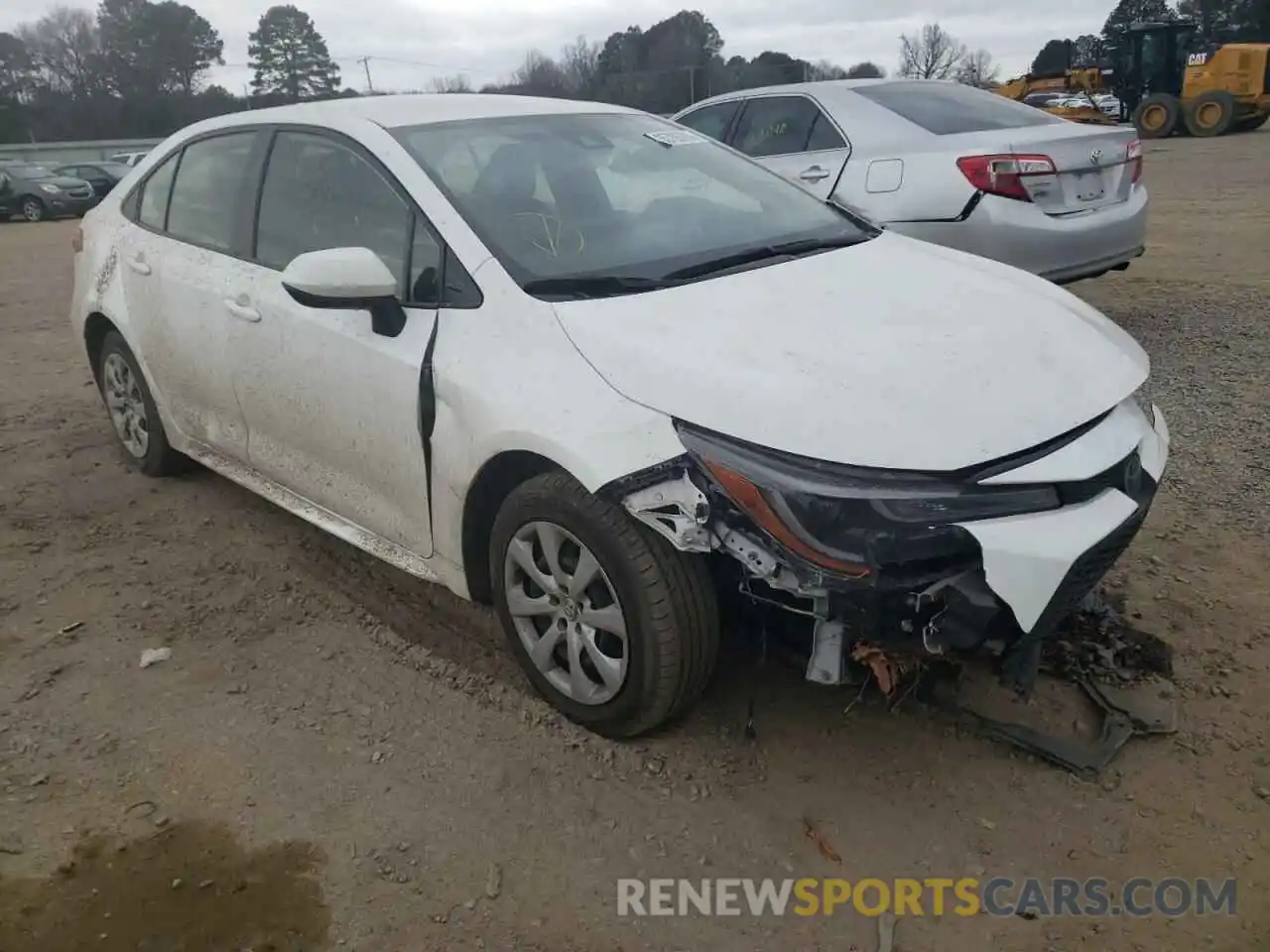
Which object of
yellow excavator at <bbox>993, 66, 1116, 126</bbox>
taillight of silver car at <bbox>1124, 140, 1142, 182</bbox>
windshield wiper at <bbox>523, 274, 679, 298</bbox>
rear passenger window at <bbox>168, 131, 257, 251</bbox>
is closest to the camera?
windshield wiper at <bbox>523, 274, 679, 298</bbox>

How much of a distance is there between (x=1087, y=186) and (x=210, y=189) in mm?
4594

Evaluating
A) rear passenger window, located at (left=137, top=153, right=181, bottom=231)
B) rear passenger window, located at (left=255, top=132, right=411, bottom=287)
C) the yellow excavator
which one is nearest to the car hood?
rear passenger window, located at (left=255, top=132, right=411, bottom=287)

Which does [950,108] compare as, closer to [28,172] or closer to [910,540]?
[910,540]

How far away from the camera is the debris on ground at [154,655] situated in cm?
339

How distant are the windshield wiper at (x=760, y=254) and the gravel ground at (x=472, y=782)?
119cm

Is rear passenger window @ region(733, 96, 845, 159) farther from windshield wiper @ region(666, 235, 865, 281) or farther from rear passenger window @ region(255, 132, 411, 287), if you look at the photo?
rear passenger window @ region(255, 132, 411, 287)

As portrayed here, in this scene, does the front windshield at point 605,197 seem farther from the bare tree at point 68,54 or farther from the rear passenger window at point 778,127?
the bare tree at point 68,54

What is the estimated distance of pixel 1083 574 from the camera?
7.69ft

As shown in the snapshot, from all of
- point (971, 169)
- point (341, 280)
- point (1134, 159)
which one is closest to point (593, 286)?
point (341, 280)

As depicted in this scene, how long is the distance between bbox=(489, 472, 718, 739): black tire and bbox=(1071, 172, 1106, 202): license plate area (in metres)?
4.38

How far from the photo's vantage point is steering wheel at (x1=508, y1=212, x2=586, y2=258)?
3012 mm

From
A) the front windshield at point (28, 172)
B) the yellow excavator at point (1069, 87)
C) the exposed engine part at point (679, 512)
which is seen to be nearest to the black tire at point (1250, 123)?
the yellow excavator at point (1069, 87)

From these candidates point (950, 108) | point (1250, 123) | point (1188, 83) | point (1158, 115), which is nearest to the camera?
point (950, 108)

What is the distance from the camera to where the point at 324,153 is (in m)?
3.51
